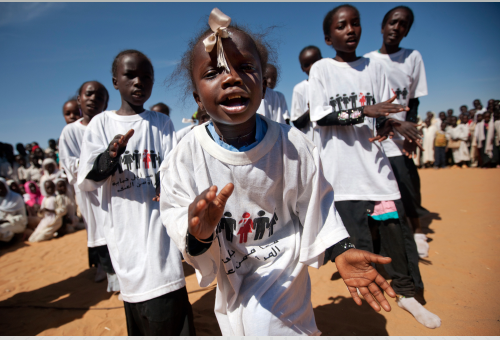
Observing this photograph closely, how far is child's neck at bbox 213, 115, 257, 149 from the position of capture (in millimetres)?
1650

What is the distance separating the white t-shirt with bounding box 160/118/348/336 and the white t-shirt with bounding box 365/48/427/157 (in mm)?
2151

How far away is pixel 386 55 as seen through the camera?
12.1ft

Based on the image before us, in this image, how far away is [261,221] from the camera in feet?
5.44

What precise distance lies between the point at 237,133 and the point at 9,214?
7897mm

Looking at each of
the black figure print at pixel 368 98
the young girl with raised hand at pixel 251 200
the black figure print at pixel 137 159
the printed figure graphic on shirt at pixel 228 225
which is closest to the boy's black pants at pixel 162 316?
the young girl with raised hand at pixel 251 200

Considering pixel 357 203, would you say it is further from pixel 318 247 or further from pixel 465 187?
pixel 465 187

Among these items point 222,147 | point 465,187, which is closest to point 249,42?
point 222,147

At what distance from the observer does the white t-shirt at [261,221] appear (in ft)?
5.15

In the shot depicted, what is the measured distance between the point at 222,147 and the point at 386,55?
119 inches

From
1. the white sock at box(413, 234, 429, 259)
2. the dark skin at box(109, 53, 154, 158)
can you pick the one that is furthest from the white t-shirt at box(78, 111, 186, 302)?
the white sock at box(413, 234, 429, 259)

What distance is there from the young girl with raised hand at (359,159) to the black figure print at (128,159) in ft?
5.41

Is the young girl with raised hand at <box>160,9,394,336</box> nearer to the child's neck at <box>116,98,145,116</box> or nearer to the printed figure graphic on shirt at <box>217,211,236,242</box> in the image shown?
the printed figure graphic on shirt at <box>217,211,236,242</box>

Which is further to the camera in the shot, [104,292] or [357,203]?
[104,292]

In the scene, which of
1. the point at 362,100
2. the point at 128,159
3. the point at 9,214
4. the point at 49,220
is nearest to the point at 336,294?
the point at 362,100
